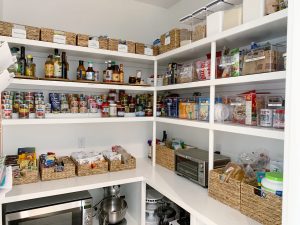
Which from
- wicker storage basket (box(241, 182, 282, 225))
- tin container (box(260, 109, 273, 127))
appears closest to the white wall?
tin container (box(260, 109, 273, 127))

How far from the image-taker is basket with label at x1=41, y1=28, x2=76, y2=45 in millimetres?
1700

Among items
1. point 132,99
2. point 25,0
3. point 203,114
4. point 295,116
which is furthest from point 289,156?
point 25,0

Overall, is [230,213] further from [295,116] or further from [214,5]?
[214,5]

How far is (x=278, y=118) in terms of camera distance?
3.83ft

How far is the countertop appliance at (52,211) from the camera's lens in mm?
1460

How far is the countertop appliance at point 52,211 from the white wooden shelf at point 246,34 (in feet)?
4.88

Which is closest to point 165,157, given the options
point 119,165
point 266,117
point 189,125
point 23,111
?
point 119,165

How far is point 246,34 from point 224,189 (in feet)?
3.32

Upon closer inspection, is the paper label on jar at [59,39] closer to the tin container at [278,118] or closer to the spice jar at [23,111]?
the spice jar at [23,111]

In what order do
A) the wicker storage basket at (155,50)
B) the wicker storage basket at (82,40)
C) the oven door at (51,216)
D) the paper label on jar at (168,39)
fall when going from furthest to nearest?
the wicker storage basket at (155,50)
the paper label on jar at (168,39)
the wicker storage basket at (82,40)
the oven door at (51,216)

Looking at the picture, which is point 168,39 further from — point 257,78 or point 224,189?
point 224,189

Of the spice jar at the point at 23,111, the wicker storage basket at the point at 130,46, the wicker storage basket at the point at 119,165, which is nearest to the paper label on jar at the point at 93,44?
the wicker storage basket at the point at 130,46

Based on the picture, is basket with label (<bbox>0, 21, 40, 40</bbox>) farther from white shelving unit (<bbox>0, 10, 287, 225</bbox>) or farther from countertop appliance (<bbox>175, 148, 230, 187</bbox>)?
countertop appliance (<bbox>175, 148, 230, 187</bbox>)

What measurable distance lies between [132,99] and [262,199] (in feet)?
4.89
